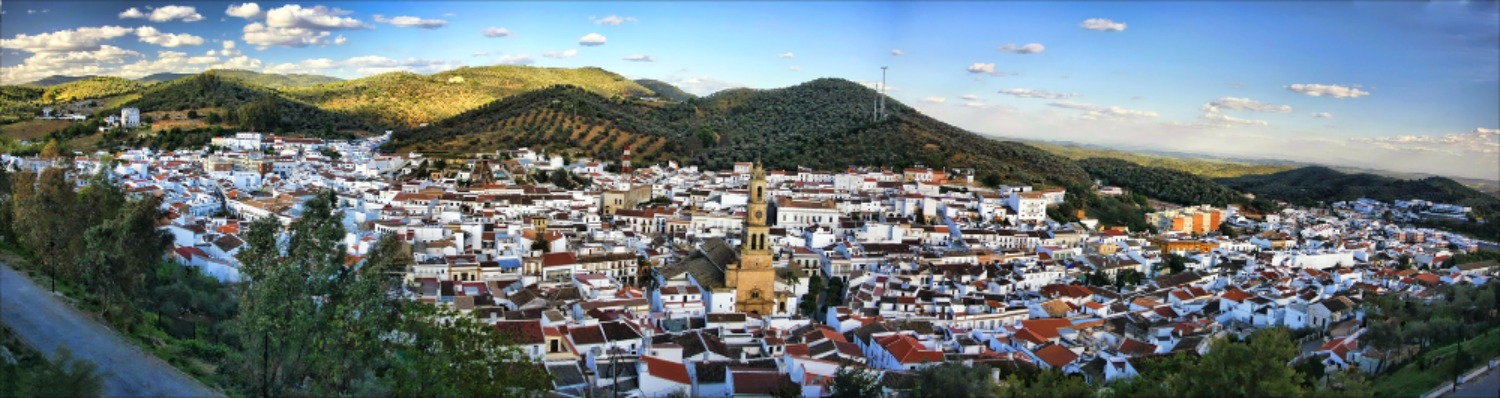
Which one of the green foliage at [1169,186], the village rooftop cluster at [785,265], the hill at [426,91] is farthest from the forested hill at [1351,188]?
the hill at [426,91]

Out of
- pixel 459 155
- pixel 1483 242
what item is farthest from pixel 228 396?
pixel 1483 242

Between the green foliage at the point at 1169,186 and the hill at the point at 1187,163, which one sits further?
the hill at the point at 1187,163

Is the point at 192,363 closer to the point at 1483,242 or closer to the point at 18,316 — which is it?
the point at 18,316

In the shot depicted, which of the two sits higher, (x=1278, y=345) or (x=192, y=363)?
(x=1278, y=345)

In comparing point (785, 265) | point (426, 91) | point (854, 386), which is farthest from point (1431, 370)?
point (426, 91)

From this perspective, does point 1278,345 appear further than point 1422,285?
No

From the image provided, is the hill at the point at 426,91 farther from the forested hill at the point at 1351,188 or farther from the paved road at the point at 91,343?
the forested hill at the point at 1351,188

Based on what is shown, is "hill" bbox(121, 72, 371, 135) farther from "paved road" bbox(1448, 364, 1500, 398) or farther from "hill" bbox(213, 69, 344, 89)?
"paved road" bbox(1448, 364, 1500, 398)

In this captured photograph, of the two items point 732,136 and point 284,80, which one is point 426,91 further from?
point 732,136
